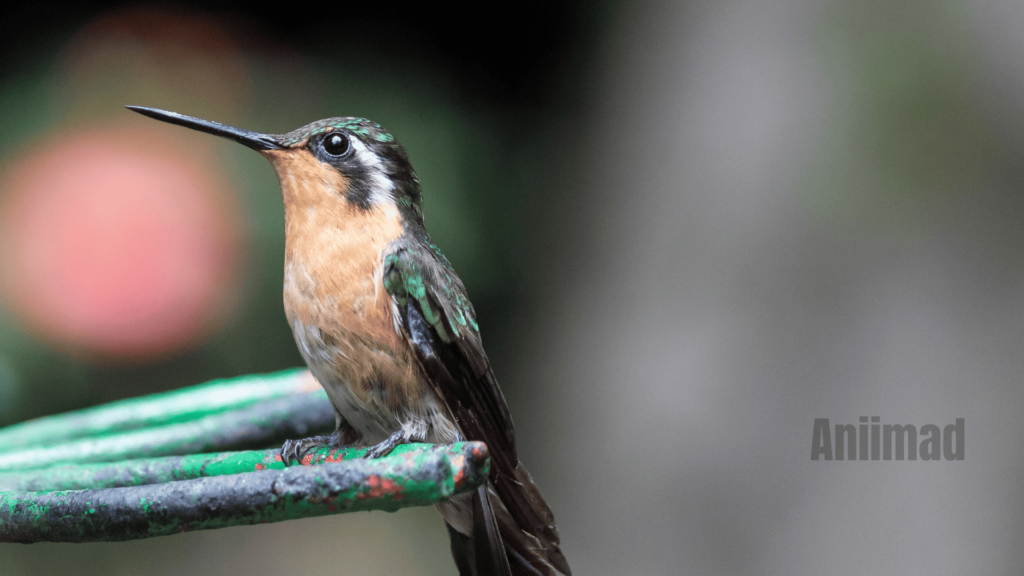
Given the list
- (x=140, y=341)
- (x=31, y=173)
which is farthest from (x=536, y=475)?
(x=31, y=173)

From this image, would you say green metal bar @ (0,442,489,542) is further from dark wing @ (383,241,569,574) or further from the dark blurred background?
the dark blurred background

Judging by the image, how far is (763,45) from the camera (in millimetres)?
3816

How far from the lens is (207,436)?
2.03 metres

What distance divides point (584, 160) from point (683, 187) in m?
0.58

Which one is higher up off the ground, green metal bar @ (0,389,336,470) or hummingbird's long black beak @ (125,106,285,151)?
hummingbird's long black beak @ (125,106,285,151)

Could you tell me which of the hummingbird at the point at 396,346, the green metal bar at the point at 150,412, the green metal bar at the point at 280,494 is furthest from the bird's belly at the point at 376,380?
the green metal bar at the point at 150,412

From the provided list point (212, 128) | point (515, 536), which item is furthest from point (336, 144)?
point (515, 536)

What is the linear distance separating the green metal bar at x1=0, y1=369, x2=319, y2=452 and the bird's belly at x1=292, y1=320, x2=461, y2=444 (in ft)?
2.37

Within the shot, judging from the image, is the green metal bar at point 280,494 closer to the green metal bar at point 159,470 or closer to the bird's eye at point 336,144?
the green metal bar at point 159,470

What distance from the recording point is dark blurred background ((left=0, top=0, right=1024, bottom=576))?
3441 millimetres

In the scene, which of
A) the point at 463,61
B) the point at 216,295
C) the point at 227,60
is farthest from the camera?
the point at 463,61

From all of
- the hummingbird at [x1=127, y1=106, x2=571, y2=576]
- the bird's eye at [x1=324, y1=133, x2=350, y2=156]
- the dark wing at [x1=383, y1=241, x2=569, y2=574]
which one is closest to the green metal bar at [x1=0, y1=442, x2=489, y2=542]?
the hummingbird at [x1=127, y1=106, x2=571, y2=576]

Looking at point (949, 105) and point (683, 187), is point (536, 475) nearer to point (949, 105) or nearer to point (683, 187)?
point (683, 187)

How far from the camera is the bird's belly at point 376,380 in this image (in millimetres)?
1624
